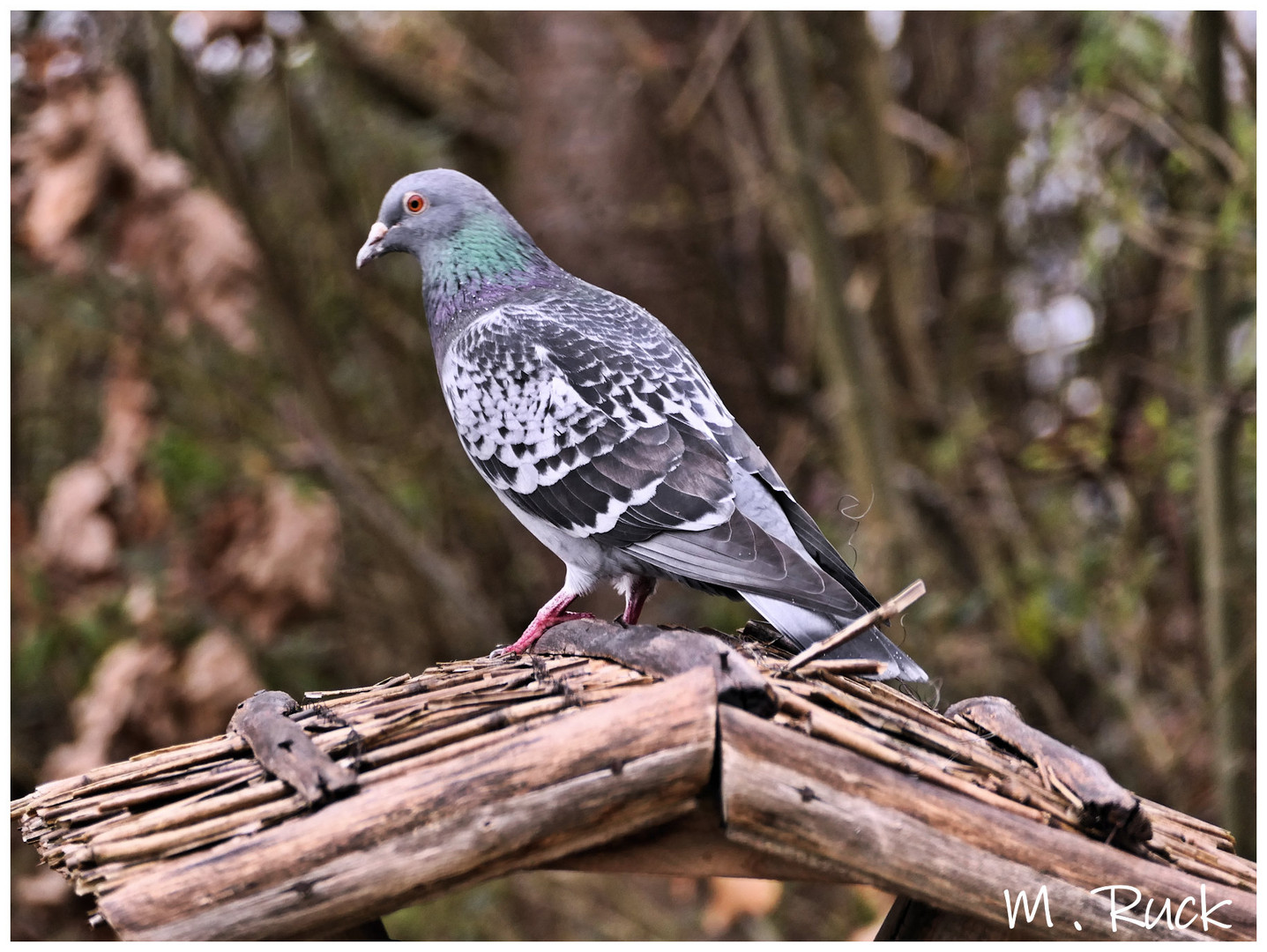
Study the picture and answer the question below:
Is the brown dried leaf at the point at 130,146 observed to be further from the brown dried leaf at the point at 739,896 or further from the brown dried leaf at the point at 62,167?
the brown dried leaf at the point at 739,896

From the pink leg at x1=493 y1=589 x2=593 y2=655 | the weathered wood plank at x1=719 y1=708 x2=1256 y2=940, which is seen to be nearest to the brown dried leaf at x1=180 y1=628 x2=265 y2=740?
the pink leg at x1=493 y1=589 x2=593 y2=655

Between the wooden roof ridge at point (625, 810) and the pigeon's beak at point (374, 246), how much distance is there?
1.80 m

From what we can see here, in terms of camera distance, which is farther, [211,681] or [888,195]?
[888,195]

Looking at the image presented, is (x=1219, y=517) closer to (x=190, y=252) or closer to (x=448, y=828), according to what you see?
(x=448, y=828)

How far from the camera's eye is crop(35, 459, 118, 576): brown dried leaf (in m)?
5.18

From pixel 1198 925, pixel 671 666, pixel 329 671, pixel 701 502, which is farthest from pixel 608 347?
pixel 329 671

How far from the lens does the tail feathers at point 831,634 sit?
9.15 ft

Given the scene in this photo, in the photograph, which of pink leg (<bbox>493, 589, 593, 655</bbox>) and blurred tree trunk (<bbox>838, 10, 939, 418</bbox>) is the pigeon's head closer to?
pink leg (<bbox>493, 589, 593, 655</bbox>)

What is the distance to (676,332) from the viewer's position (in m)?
6.11

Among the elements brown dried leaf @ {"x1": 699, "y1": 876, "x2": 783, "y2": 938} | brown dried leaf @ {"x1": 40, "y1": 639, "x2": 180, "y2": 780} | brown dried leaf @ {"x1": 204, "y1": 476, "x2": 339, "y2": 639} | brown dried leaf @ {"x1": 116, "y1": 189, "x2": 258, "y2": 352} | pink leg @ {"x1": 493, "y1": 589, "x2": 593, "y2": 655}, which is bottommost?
brown dried leaf @ {"x1": 699, "y1": 876, "x2": 783, "y2": 938}

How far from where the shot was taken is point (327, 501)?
601 centimetres

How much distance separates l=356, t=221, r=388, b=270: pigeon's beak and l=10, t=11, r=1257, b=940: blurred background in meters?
1.36

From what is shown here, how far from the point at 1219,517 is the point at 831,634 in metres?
2.88

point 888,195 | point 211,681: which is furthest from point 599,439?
point 888,195
